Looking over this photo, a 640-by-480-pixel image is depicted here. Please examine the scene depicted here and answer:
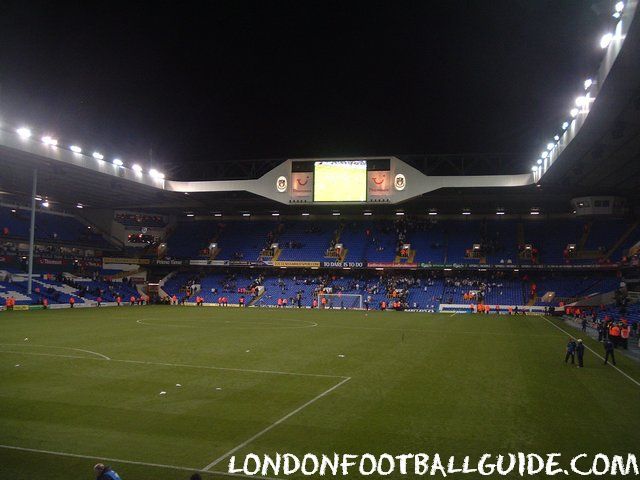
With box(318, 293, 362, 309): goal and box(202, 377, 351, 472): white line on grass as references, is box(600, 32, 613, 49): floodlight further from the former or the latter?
box(318, 293, 362, 309): goal

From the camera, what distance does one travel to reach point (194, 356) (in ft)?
63.2

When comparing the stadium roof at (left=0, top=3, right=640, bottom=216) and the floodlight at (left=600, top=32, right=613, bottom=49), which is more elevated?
the floodlight at (left=600, top=32, right=613, bottom=49)

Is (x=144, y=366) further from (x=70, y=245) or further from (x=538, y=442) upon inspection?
(x=70, y=245)

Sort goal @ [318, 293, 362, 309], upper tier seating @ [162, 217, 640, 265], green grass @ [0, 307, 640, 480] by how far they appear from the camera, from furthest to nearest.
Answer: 1. goal @ [318, 293, 362, 309]
2. upper tier seating @ [162, 217, 640, 265]
3. green grass @ [0, 307, 640, 480]

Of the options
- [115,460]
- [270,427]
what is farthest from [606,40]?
[115,460]

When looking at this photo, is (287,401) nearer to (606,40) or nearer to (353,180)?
(606,40)

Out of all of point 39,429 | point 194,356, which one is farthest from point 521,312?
point 39,429

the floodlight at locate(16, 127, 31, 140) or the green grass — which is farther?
the floodlight at locate(16, 127, 31, 140)

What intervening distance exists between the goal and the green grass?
3189 cm

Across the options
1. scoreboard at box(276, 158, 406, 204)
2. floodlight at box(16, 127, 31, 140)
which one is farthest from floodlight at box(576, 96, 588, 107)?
floodlight at box(16, 127, 31, 140)

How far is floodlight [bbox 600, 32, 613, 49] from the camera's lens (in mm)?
19333

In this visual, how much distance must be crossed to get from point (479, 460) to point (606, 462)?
220cm

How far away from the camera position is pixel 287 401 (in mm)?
12477

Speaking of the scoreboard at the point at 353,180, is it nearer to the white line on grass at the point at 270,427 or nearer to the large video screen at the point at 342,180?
the large video screen at the point at 342,180
